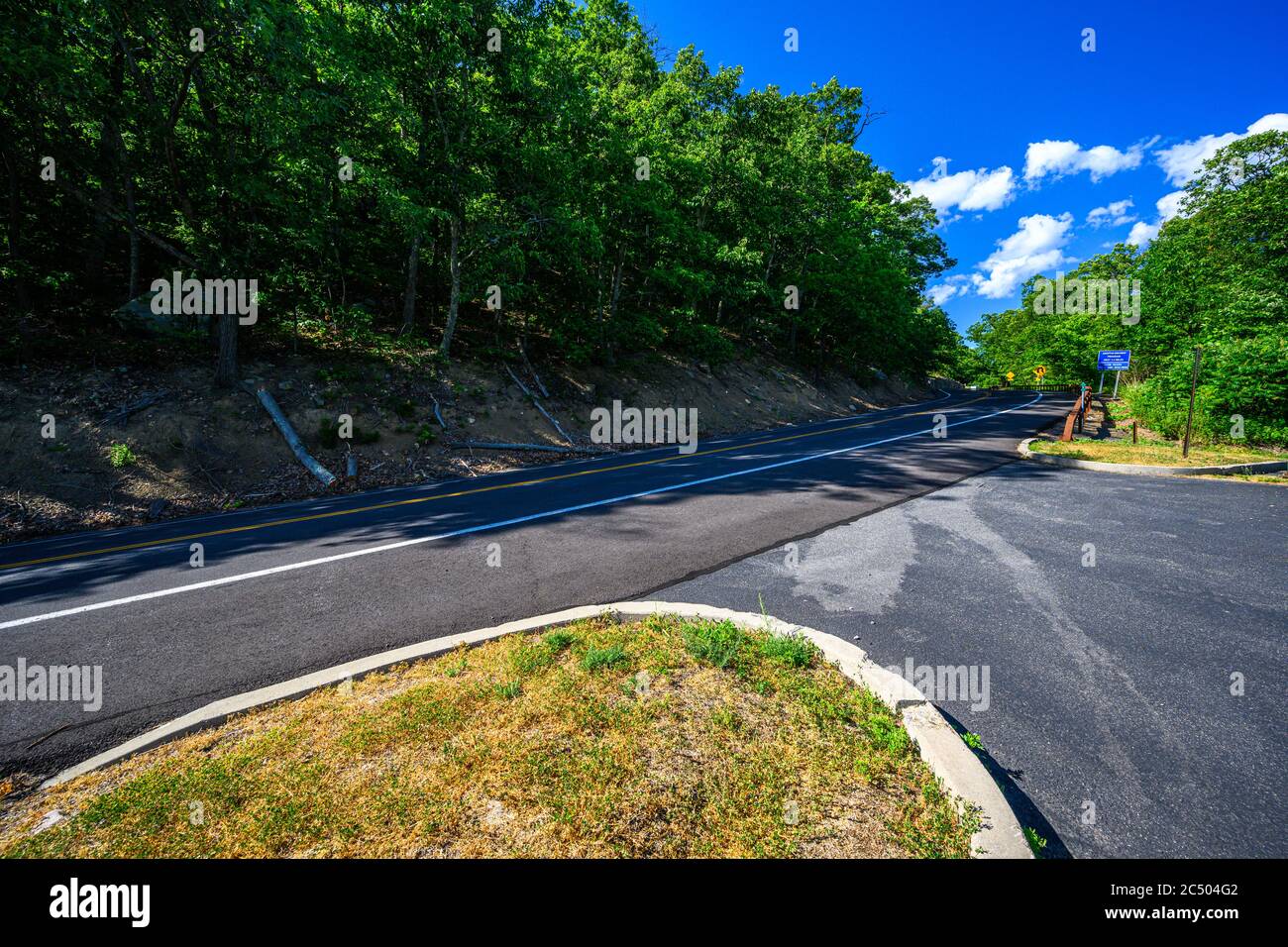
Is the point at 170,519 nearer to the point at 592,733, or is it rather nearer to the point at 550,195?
the point at 592,733

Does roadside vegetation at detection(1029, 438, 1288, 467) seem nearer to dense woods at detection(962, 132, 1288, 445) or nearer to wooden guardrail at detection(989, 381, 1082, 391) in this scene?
dense woods at detection(962, 132, 1288, 445)

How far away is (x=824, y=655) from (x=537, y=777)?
2.13 meters

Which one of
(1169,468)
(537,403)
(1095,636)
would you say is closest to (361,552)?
(1095,636)

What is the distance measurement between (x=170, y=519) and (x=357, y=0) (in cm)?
1383

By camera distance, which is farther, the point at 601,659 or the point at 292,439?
the point at 292,439

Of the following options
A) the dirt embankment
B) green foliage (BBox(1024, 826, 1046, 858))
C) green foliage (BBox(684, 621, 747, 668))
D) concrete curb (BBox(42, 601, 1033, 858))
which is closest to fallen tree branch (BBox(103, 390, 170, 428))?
the dirt embankment

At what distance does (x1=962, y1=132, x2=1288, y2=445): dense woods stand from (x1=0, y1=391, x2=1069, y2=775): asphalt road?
9.26 meters

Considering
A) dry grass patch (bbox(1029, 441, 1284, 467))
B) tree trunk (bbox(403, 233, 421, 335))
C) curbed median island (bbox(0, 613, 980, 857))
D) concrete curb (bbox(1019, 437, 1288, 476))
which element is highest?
tree trunk (bbox(403, 233, 421, 335))

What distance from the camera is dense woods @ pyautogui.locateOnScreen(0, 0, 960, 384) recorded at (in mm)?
10484

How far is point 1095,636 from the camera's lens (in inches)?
146

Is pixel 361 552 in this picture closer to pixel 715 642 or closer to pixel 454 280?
pixel 715 642

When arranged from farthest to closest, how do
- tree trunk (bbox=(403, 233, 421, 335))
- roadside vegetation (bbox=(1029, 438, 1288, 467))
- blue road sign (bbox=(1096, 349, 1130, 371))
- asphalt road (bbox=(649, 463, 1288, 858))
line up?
tree trunk (bbox=(403, 233, 421, 335))
blue road sign (bbox=(1096, 349, 1130, 371))
roadside vegetation (bbox=(1029, 438, 1288, 467))
asphalt road (bbox=(649, 463, 1288, 858))

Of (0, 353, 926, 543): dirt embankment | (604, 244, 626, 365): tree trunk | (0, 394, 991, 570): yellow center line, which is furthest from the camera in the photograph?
(604, 244, 626, 365): tree trunk
